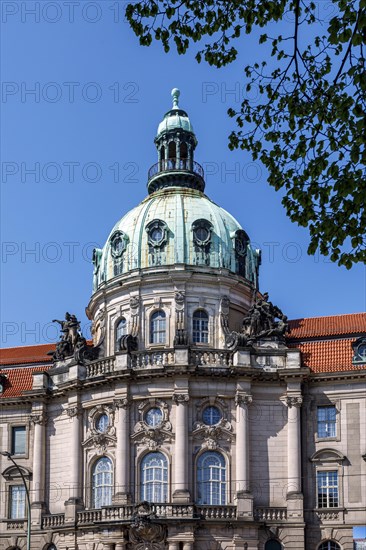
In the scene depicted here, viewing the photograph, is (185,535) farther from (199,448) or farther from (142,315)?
(142,315)

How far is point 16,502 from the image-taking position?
5644 centimetres

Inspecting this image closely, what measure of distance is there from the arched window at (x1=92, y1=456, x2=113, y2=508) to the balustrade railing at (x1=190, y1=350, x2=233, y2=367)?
703 cm

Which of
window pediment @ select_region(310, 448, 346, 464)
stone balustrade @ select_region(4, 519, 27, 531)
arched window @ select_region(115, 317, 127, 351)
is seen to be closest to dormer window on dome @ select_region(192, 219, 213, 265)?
arched window @ select_region(115, 317, 127, 351)

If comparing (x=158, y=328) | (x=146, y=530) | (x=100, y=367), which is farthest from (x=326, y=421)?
(x=100, y=367)

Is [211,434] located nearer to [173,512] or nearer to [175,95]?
[173,512]

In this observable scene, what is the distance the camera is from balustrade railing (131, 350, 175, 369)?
2062 inches

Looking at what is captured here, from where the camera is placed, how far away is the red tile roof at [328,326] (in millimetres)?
55969

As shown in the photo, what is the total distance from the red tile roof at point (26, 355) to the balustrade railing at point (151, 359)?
9.29m

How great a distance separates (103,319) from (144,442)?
360 inches

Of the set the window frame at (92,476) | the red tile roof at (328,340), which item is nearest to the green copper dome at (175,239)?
A: the red tile roof at (328,340)

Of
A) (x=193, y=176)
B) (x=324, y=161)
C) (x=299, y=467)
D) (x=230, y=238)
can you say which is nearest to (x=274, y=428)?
(x=299, y=467)

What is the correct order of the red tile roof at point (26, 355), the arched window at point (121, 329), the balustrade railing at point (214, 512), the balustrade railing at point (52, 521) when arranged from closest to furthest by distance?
the balustrade railing at point (214, 512), the balustrade railing at point (52, 521), the arched window at point (121, 329), the red tile roof at point (26, 355)

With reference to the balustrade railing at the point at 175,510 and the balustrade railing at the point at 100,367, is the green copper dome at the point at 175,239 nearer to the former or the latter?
the balustrade railing at the point at 100,367

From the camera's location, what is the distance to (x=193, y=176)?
62.1 metres
